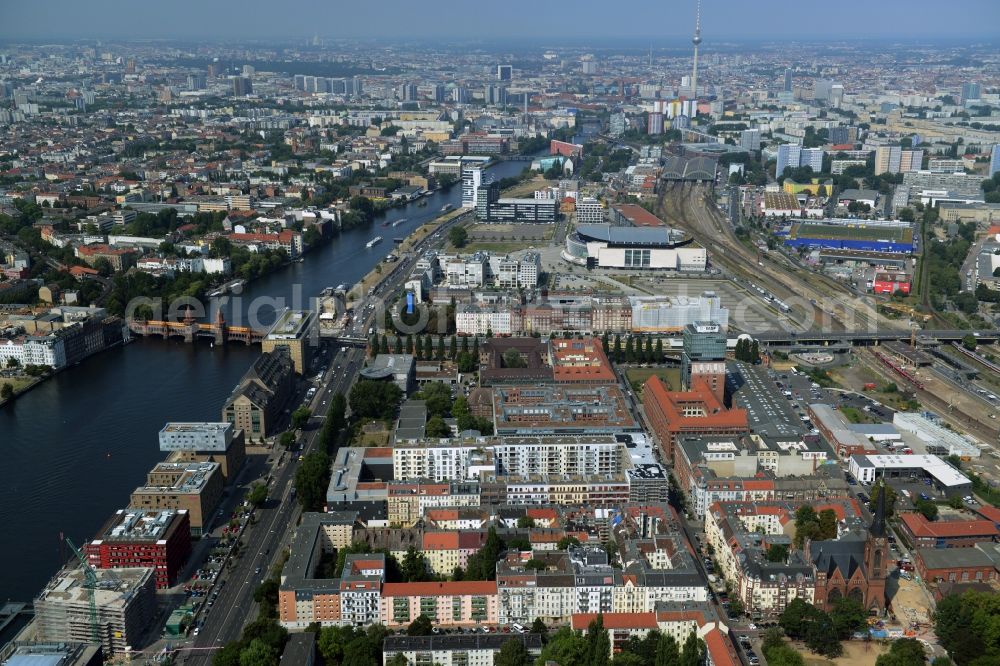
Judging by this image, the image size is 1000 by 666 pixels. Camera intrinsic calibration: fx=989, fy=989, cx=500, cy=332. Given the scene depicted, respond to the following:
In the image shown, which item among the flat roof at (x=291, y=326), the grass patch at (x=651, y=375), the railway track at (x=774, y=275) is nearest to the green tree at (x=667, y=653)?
the grass patch at (x=651, y=375)

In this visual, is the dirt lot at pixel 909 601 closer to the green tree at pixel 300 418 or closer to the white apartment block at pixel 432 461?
the white apartment block at pixel 432 461

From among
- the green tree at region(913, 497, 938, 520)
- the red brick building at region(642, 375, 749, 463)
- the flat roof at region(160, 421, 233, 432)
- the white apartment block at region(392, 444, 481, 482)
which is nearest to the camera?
the green tree at region(913, 497, 938, 520)

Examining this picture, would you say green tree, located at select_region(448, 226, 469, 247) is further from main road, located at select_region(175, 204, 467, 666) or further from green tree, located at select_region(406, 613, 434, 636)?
green tree, located at select_region(406, 613, 434, 636)

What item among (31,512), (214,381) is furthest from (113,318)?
(31,512)

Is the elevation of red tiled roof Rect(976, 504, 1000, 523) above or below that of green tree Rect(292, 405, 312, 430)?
above

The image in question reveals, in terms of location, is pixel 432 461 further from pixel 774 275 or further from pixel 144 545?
pixel 774 275

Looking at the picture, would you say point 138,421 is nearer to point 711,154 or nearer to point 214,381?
point 214,381

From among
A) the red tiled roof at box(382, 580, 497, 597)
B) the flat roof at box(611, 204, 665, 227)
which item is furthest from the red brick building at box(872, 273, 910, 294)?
the red tiled roof at box(382, 580, 497, 597)
